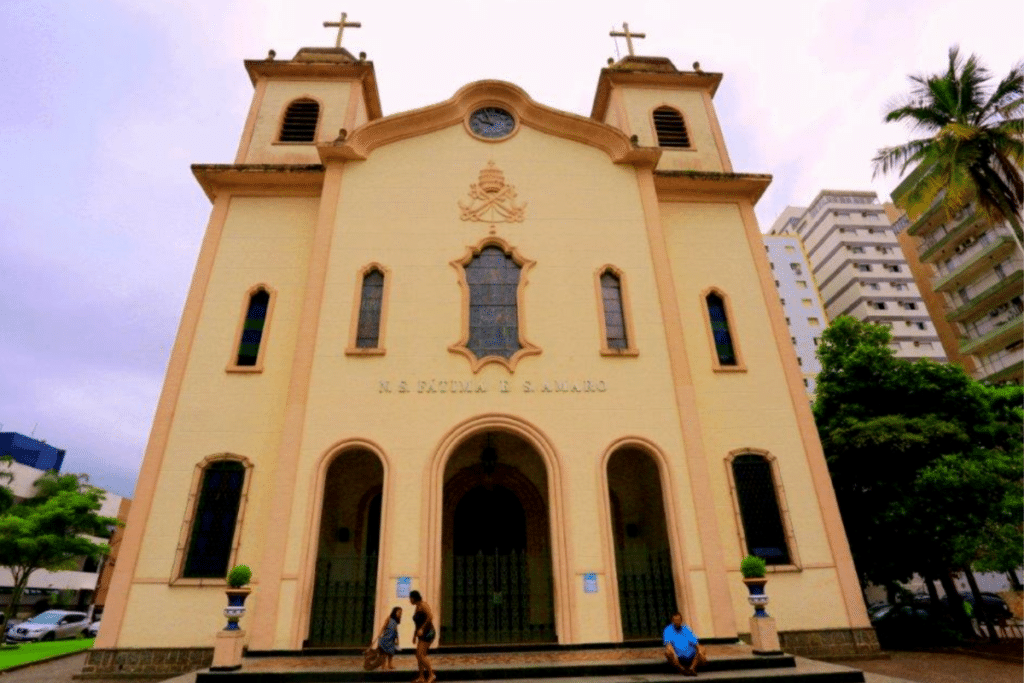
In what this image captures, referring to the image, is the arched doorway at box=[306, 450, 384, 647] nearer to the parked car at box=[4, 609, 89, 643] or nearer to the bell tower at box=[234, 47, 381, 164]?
the bell tower at box=[234, 47, 381, 164]

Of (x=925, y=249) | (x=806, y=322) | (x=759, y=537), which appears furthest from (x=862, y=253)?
(x=759, y=537)

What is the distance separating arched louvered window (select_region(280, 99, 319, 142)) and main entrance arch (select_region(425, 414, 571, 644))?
33.6 feet

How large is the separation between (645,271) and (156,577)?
11.7 meters

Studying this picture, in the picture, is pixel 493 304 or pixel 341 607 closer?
pixel 341 607

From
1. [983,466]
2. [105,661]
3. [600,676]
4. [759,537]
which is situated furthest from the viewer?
[983,466]

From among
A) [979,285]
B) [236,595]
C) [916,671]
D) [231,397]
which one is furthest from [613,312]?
[979,285]

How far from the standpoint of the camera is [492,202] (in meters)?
14.0

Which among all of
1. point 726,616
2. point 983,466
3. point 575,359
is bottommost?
point 726,616

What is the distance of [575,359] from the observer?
39.5 ft

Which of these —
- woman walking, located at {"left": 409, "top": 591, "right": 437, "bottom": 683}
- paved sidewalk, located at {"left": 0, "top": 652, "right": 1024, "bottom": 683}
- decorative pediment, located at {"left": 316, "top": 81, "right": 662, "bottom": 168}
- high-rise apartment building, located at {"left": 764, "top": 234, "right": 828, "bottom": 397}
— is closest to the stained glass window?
decorative pediment, located at {"left": 316, "top": 81, "right": 662, "bottom": 168}

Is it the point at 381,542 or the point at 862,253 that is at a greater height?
the point at 862,253

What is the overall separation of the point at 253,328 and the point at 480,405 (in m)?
5.67

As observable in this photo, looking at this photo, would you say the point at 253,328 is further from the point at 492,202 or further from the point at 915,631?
the point at 915,631

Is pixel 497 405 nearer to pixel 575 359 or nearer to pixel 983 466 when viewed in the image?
pixel 575 359
